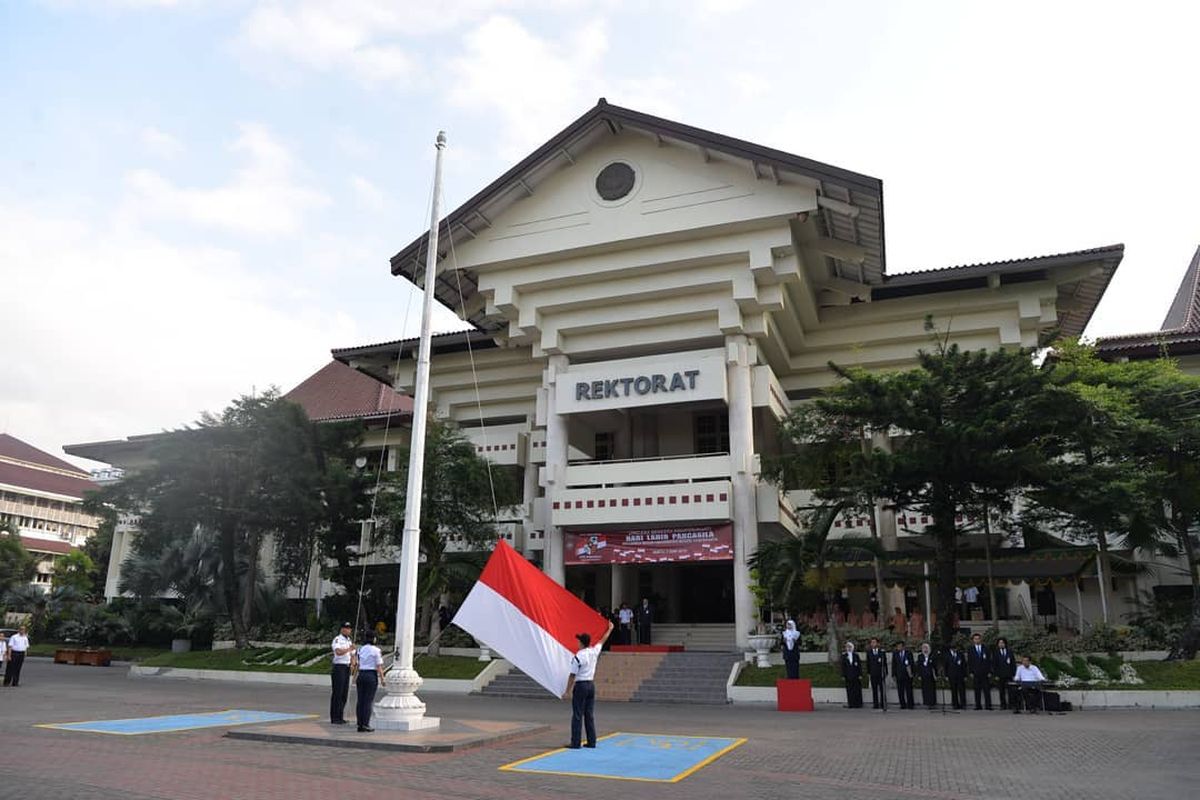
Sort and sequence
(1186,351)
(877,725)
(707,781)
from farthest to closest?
(1186,351) < (877,725) < (707,781)

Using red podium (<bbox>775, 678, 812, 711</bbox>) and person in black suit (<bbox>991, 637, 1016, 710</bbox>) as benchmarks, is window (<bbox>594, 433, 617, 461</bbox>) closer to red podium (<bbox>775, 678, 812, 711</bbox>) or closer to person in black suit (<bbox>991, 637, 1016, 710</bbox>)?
red podium (<bbox>775, 678, 812, 711</bbox>)

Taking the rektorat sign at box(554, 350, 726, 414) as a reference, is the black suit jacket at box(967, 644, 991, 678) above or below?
below

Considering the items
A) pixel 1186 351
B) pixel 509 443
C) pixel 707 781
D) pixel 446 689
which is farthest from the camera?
pixel 509 443

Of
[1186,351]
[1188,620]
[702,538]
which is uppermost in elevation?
[1186,351]

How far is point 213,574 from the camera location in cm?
3206

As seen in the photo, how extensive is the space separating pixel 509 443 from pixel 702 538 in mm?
8548

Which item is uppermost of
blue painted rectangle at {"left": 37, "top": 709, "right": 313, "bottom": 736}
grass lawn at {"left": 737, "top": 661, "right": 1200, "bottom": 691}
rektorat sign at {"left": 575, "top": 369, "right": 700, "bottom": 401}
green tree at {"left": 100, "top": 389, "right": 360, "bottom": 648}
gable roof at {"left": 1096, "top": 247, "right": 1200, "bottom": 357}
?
gable roof at {"left": 1096, "top": 247, "right": 1200, "bottom": 357}

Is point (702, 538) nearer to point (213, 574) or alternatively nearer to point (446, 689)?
point (446, 689)

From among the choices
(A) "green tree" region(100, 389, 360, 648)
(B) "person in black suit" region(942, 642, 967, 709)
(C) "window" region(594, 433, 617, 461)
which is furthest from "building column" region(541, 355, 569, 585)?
(B) "person in black suit" region(942, 642, 967, 709)

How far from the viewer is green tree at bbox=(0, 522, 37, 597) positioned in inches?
1801

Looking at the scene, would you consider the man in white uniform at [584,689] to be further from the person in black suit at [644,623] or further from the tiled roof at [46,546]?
the tiled roof at [46,546]

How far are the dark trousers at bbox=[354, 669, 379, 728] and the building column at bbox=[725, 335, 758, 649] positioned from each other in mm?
12515

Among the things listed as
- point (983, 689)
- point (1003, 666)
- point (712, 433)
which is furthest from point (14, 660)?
point (1003, 666)

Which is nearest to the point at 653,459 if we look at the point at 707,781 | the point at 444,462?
the point at 444,462
